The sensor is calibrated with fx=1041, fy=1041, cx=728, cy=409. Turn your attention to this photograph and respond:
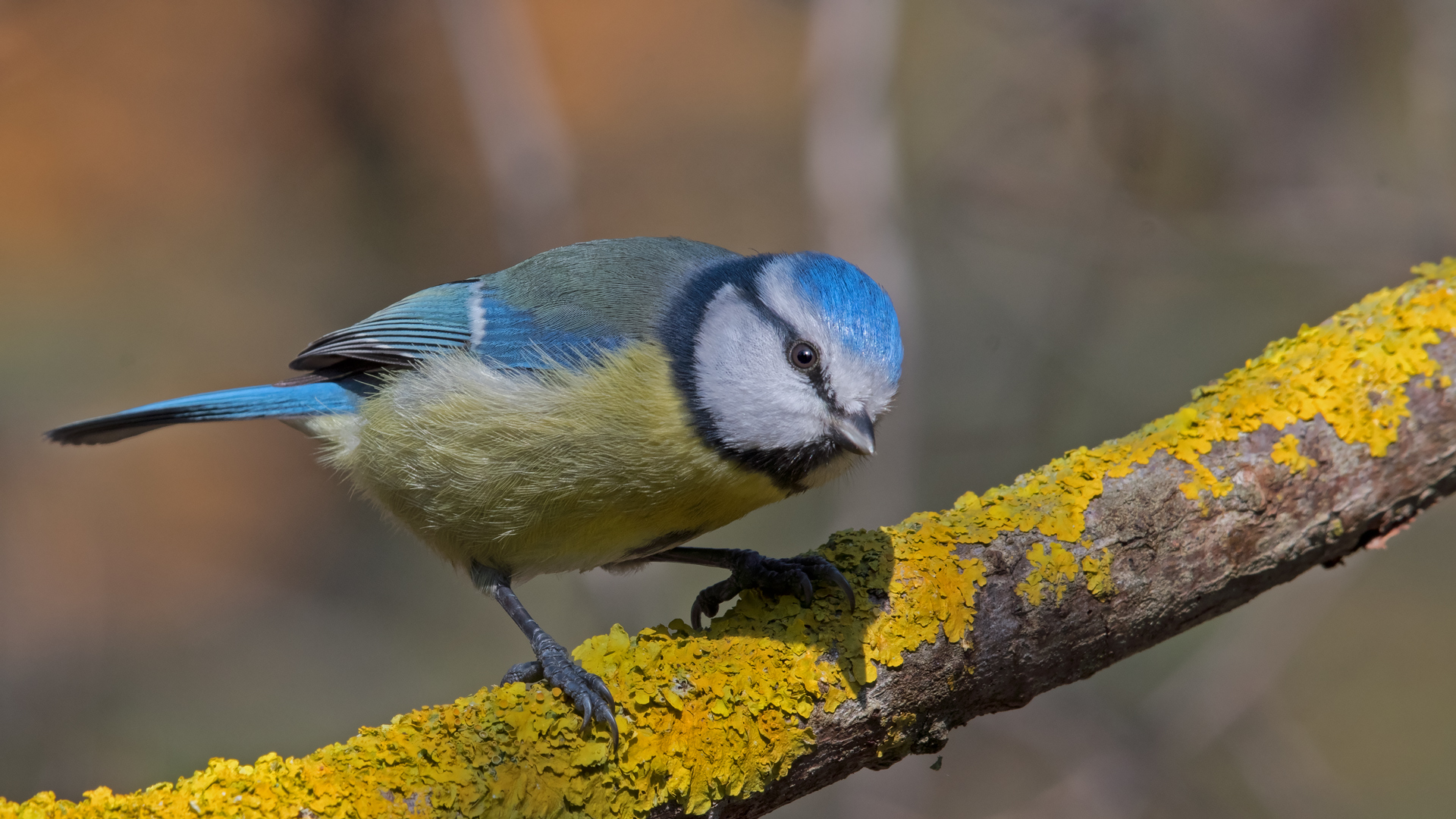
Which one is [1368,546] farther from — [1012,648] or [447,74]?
[447,74]

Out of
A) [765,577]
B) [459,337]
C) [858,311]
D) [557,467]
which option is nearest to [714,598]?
[765,577]

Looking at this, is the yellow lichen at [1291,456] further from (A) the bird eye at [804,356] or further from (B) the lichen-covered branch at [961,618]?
(A) the bird eye at [804,356]

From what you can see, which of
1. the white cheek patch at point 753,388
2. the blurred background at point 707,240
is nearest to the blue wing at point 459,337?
the white cheek patch at point 753,388

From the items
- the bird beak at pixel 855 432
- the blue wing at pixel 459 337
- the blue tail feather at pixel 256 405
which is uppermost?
the blue wing at pixel 459 337

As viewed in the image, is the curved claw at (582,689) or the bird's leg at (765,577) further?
the bird's leg at (765,577)

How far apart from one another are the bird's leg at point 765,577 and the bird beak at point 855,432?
0.24 meters

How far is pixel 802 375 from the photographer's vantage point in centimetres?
204

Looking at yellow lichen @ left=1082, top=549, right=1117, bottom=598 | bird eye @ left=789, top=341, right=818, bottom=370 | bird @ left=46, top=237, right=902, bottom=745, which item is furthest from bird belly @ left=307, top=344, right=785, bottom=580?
yellow lichen @ left=1082, top=549, right=1117, bottom=598

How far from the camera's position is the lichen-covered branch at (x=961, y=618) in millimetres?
1572

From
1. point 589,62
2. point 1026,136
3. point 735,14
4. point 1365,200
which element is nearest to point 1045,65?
point 1026,136

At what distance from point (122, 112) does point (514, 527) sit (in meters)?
5.95

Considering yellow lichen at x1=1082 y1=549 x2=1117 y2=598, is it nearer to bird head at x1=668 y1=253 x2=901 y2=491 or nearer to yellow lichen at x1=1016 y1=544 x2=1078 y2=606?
yellow lichen at x1=1016 y1=544 x2=1078 y2=606

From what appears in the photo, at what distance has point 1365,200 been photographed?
5.05m

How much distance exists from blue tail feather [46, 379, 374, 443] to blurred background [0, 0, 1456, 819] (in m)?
2.19
